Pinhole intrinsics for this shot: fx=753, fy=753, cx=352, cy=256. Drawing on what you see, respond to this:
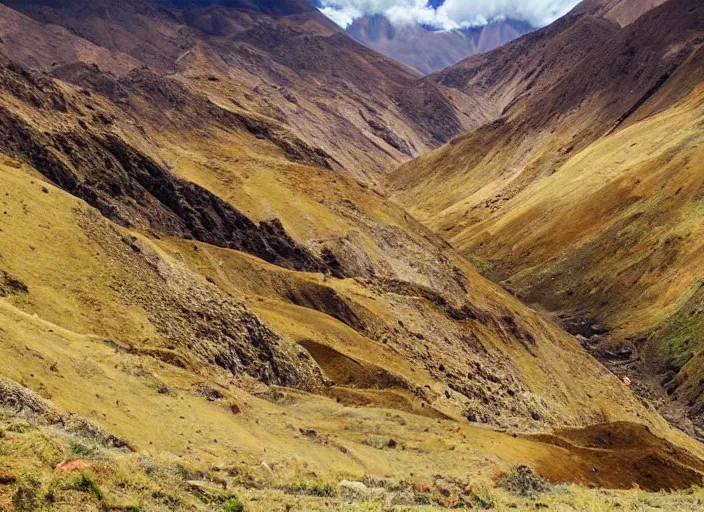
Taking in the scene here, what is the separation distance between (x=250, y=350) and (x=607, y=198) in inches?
2294

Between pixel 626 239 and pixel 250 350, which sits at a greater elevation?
pixel 626 239

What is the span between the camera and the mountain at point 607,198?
54.6 meters

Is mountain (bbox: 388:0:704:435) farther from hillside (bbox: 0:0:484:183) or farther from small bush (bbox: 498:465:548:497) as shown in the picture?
small bush (bbox: 498:465:548:497)

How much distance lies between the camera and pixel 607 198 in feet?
246

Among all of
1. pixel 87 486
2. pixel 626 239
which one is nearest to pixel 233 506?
pixel 87 486

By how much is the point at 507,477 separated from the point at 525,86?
18360 centimetres

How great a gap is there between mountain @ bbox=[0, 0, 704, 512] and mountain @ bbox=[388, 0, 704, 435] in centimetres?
946

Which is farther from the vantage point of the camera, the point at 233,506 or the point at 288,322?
the point at 288,322

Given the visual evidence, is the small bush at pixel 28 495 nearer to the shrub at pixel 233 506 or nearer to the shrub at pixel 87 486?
the shrub at pixel 87 486

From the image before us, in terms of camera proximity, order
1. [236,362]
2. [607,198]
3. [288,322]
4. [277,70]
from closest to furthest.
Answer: [236,362] → [288,322] → [607,198] → [277,70]

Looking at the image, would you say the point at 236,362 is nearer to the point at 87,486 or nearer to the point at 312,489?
the point at 312,489

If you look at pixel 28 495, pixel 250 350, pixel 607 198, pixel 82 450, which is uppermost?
pixel 607 198

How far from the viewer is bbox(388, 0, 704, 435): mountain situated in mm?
54594

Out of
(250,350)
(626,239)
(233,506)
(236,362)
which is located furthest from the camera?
(626,239)
